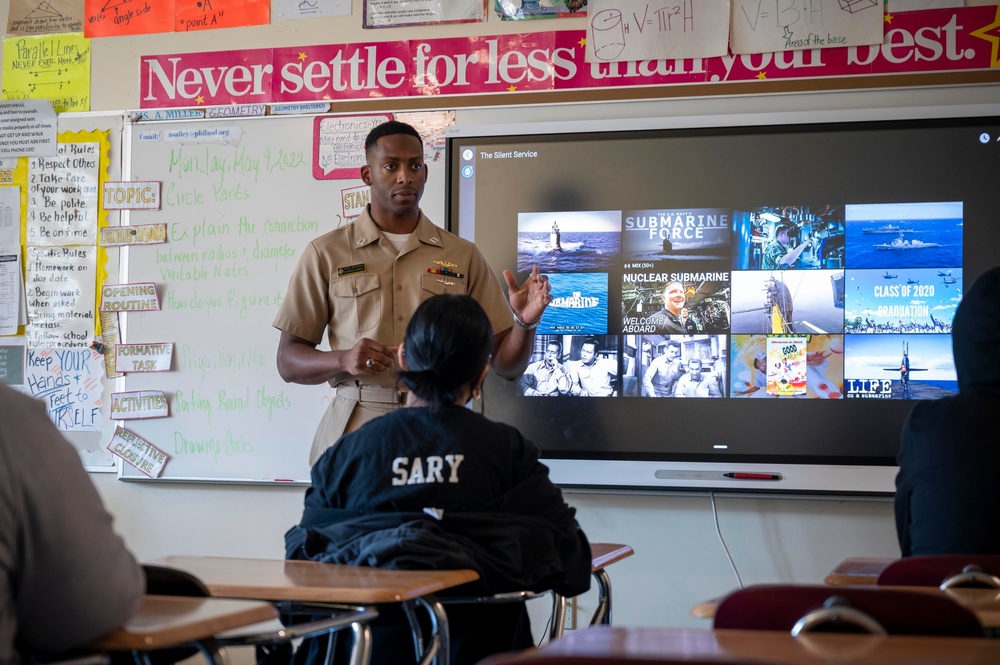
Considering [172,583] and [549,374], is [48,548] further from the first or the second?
[549,374]

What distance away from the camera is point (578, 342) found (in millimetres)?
3914

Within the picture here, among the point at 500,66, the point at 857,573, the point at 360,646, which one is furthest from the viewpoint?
the point at 500,66

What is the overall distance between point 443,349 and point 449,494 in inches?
12.2

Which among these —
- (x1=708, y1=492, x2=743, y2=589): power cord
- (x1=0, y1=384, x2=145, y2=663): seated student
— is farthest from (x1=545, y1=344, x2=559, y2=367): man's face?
(x1=0, y1=384, x2=145, y2=663): seated student

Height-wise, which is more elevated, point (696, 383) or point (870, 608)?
point (696, 383)

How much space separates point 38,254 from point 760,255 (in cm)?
291

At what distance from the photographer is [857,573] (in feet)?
7.76

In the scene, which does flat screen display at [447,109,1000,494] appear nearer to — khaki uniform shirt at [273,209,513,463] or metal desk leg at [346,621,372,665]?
khaki uniform shirt at [273,209,513,463]

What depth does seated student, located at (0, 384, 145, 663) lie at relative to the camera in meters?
1.29

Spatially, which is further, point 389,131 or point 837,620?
point 389,131

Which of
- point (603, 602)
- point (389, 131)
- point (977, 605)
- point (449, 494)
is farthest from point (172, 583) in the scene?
point (389, 131)

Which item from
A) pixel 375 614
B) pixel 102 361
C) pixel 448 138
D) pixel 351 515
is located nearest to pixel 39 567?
pixel 375 614

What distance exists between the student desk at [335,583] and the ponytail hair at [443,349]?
42cm

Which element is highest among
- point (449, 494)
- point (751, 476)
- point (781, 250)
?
point (781, 250)
